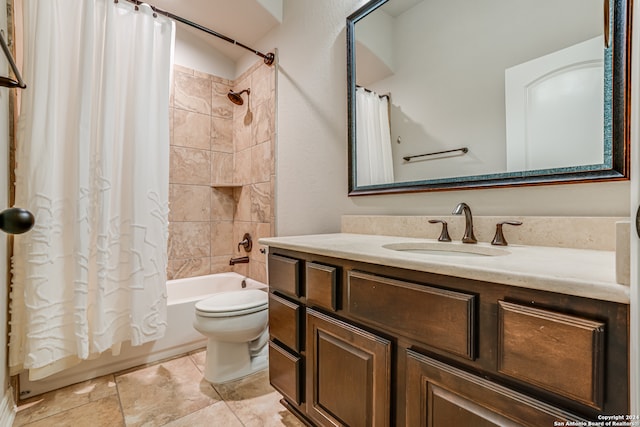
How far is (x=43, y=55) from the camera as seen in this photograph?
1.37m

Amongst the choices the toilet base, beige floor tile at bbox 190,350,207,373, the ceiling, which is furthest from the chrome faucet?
the ceiling

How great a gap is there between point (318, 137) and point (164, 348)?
172 centimetres

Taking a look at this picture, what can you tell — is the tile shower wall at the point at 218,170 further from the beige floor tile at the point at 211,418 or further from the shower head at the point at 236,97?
the beige floor tile at the point at 211,418

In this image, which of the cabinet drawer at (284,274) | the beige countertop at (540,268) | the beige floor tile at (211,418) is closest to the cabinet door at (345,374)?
the cabinet drawer at (284,274)

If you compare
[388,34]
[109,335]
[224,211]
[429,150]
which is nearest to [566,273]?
[429,150]

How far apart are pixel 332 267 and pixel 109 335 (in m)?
1.38

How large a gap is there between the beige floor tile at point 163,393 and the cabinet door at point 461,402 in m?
1.21

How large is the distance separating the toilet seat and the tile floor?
414 mm

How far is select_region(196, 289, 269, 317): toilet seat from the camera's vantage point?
1593mm

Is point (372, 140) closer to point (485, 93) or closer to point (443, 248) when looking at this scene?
point (485, 93)

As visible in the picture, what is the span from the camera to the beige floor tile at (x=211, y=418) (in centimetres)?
132

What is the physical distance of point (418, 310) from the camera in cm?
74

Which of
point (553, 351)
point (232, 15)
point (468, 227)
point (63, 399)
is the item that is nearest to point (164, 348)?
point (63, 399)

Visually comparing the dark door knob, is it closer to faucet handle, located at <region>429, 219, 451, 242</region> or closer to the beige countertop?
the beige countertop
